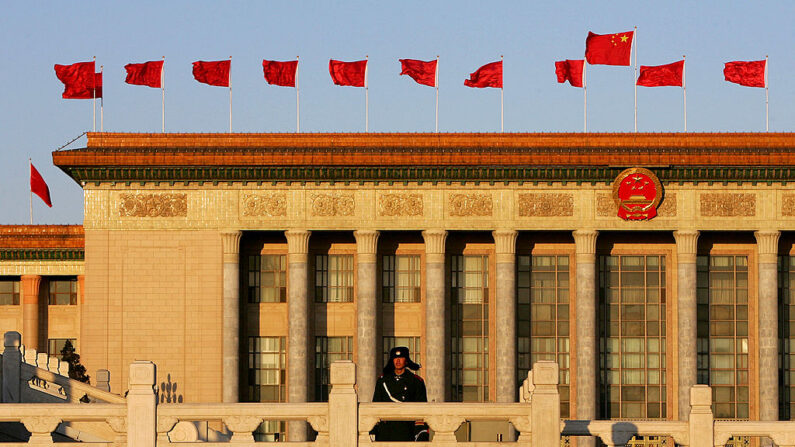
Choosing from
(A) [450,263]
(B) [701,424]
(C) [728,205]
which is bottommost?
(B) [701,424]

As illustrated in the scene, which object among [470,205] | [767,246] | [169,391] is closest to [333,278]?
[470,205]

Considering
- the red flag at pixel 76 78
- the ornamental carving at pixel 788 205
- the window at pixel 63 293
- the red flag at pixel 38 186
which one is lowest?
the window at pixel 63 293

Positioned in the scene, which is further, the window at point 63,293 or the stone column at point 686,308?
the window at point 63,293

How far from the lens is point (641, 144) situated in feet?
157

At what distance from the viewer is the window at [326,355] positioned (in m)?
47.8

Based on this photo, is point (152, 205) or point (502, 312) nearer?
point (502, 312)

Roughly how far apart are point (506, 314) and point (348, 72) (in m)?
11.4

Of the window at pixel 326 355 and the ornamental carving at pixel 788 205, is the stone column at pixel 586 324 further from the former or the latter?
the window at pixel 326 355

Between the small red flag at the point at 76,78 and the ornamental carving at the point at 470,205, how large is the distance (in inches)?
559

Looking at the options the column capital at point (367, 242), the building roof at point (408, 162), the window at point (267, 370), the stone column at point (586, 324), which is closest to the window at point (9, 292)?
the building roof at point (408, 162)

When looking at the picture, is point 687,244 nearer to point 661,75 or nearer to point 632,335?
point 632,335

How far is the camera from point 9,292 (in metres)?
53.5

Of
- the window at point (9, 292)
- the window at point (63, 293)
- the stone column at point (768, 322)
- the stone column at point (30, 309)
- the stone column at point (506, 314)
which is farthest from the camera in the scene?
the window at point (9, 292)

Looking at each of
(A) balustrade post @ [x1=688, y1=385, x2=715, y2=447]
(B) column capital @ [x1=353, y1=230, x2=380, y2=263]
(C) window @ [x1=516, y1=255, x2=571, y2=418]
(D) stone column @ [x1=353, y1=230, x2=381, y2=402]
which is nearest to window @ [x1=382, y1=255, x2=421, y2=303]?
(D) stone column @ [x1=353, y1=230, x2=381, y2=402]
